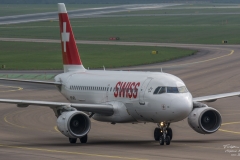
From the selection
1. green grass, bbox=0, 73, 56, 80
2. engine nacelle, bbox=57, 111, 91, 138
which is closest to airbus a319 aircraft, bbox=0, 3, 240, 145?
engine nacelle, bbox=57, 111, 91, 138

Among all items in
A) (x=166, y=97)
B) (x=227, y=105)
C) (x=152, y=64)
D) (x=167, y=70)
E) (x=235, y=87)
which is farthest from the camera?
(x=152, y=64)

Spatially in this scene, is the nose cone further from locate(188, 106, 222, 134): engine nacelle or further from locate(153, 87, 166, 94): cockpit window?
locate(188, 106, 222, 134): engine nacelle

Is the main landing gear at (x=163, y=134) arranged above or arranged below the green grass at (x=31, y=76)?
below

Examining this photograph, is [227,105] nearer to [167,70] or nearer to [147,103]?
[147,103]

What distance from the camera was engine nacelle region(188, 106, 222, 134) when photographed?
4156cm

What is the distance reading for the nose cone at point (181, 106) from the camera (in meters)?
38.6

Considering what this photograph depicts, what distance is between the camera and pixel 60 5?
52188 mm

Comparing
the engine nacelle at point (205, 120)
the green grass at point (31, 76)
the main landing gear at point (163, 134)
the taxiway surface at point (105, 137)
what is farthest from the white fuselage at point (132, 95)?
the green grass at point (31, 76)

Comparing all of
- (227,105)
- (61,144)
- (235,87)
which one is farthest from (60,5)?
(235,87)

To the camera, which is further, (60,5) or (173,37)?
(173,37)

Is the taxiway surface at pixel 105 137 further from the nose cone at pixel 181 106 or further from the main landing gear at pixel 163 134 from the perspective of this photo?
the nose cone at pixel 181 106

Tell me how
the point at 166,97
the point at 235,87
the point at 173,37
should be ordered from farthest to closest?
the point at 173,37, the point at 235,87, the point at 166,97

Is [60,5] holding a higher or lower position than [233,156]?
higher

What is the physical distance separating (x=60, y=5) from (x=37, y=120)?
9.26 metres
